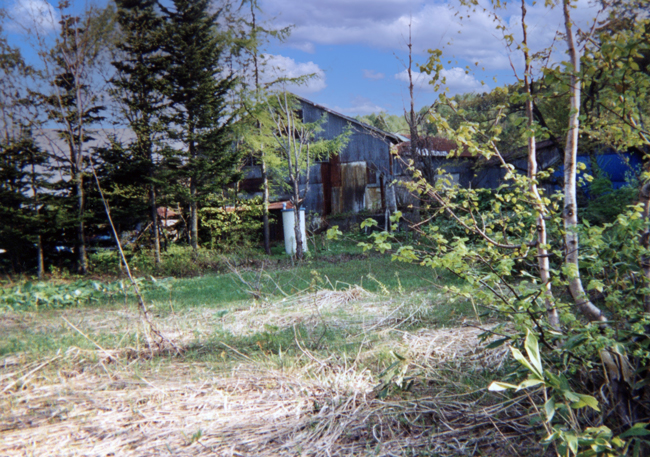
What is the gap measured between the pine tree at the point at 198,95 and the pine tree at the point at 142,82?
39cm

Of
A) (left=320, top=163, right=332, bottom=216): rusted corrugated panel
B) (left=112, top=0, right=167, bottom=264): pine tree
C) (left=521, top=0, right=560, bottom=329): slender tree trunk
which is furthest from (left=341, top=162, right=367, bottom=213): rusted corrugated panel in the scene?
(left=521, top=0, right=560, bottom=329): slender tree trunk

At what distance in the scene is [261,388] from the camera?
2.90m

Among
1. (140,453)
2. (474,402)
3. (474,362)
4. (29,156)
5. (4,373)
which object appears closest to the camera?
(140,453)

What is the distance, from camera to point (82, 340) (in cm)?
426

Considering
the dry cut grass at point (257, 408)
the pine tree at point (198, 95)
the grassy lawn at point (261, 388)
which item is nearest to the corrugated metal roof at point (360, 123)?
the pine tree at point (198, 95)

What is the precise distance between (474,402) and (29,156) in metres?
12.5

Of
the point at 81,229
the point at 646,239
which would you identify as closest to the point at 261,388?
the point at 646,239

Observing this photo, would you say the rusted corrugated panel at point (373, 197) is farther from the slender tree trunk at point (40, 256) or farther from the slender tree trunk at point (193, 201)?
the slender tree trunk at point (40, 256)

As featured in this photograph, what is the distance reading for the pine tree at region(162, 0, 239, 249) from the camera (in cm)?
1177

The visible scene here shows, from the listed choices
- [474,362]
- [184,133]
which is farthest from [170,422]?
[184,133]

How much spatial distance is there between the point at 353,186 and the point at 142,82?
843 centimetres

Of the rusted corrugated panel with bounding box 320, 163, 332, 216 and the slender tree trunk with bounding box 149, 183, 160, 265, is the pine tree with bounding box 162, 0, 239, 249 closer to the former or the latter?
the slender tree trunk with bounding box 149, 183, 160, 265

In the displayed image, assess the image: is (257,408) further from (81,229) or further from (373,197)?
(373,197)

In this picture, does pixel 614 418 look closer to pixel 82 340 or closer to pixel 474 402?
pixel 474 402
